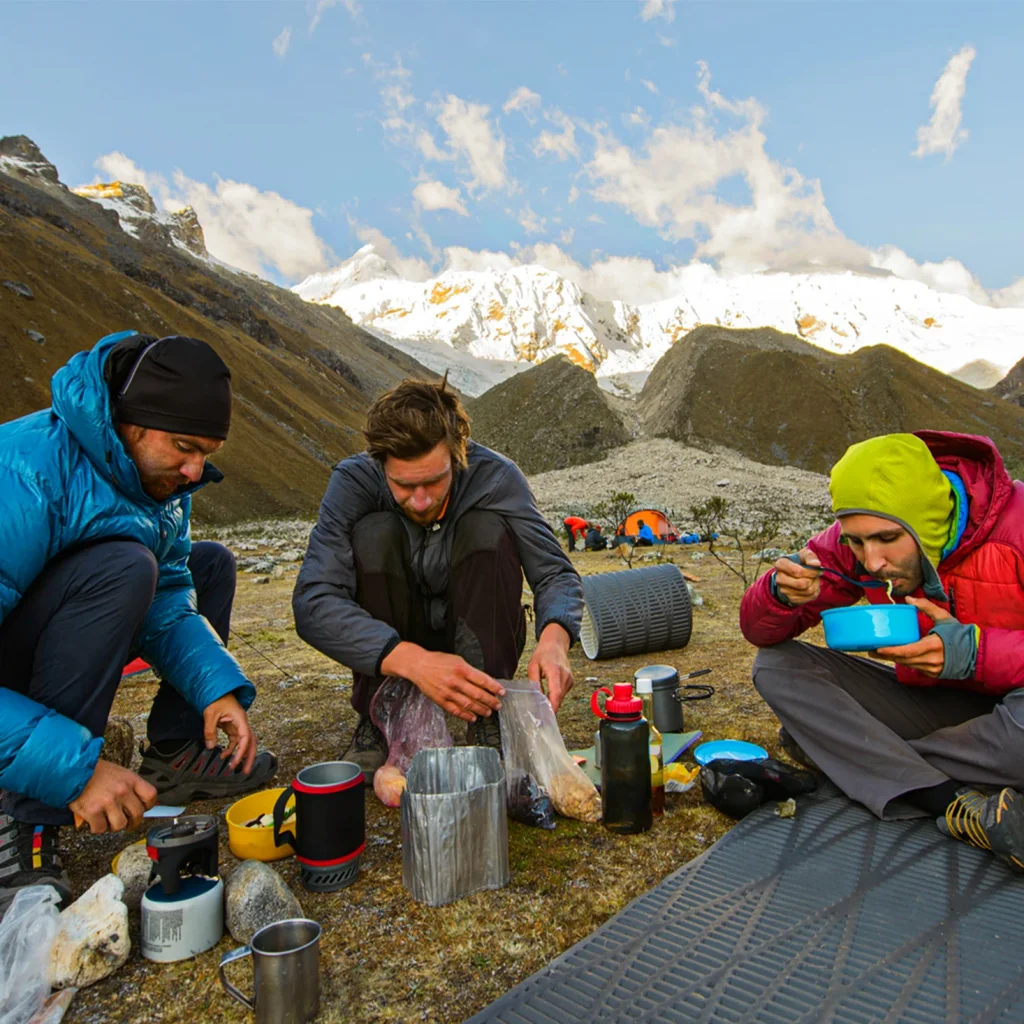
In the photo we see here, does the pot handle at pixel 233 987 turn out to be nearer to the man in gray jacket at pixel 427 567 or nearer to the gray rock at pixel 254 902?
the gray rock at pixel 254 902

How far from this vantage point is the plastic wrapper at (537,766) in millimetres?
2414

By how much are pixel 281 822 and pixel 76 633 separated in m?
0.78

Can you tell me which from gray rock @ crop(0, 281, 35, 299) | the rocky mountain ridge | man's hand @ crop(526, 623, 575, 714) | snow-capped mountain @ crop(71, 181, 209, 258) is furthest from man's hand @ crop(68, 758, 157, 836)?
snow-capped mountain @ crop(71, 181, 209, 258)

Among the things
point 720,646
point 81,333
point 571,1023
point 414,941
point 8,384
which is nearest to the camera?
point 571,1023

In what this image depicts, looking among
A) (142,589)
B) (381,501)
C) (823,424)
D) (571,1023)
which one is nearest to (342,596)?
(381,501)

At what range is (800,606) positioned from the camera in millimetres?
2502

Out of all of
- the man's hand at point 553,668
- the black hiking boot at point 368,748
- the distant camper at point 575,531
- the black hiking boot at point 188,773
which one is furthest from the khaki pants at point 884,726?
the distant camper at point 575,531

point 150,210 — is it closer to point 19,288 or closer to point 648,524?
point 19,288

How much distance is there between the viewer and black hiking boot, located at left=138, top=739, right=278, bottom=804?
2.71 m

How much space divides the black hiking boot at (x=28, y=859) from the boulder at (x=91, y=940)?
0.20m

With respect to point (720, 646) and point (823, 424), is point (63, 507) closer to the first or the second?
point (720, 646)

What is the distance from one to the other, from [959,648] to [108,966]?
2.31 metres

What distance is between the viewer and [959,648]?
2102 millimetres

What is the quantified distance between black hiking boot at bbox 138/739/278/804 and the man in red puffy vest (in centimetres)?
198
